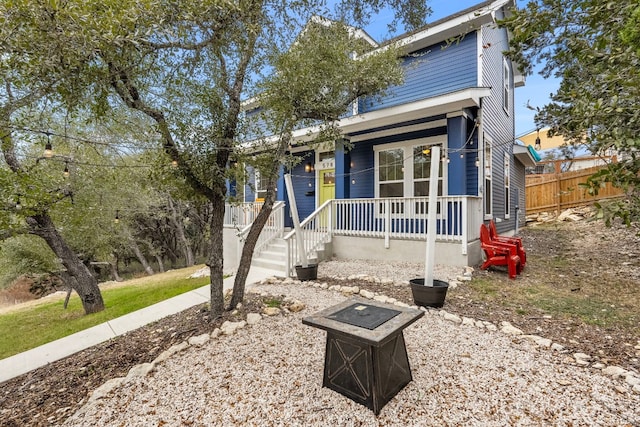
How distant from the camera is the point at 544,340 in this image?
309 cm

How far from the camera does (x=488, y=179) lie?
26.7 ft

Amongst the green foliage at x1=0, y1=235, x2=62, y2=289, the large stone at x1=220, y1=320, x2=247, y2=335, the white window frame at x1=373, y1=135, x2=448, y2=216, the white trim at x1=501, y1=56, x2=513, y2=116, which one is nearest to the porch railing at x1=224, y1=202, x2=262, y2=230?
the white window frame at x1=373, y1=135, x2=448, y2=216

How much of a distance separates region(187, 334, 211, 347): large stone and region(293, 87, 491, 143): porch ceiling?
369cm

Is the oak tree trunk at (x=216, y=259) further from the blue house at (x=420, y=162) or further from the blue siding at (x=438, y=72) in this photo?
the blue siding at (x=438, y=72)

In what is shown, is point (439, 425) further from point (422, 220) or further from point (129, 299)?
point (129, 299)

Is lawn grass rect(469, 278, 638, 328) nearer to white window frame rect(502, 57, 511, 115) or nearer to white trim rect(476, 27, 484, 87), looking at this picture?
white trim rect(476, 27, 484, 87)

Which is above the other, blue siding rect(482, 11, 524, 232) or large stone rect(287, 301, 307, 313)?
blue siding rect(482, 11, 524, 232)

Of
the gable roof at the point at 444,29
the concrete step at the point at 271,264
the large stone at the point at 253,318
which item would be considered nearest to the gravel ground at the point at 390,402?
the large stone at the point at 253,318

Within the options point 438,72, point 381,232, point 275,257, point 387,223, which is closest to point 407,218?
point 387,223

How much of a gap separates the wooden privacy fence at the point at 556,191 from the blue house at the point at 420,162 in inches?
216

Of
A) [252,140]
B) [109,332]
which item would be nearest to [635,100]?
[252,140]

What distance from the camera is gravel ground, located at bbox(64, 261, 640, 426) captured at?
6.89ft

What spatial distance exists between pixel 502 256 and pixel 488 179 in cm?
307

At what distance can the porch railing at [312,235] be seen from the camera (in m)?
6.57
